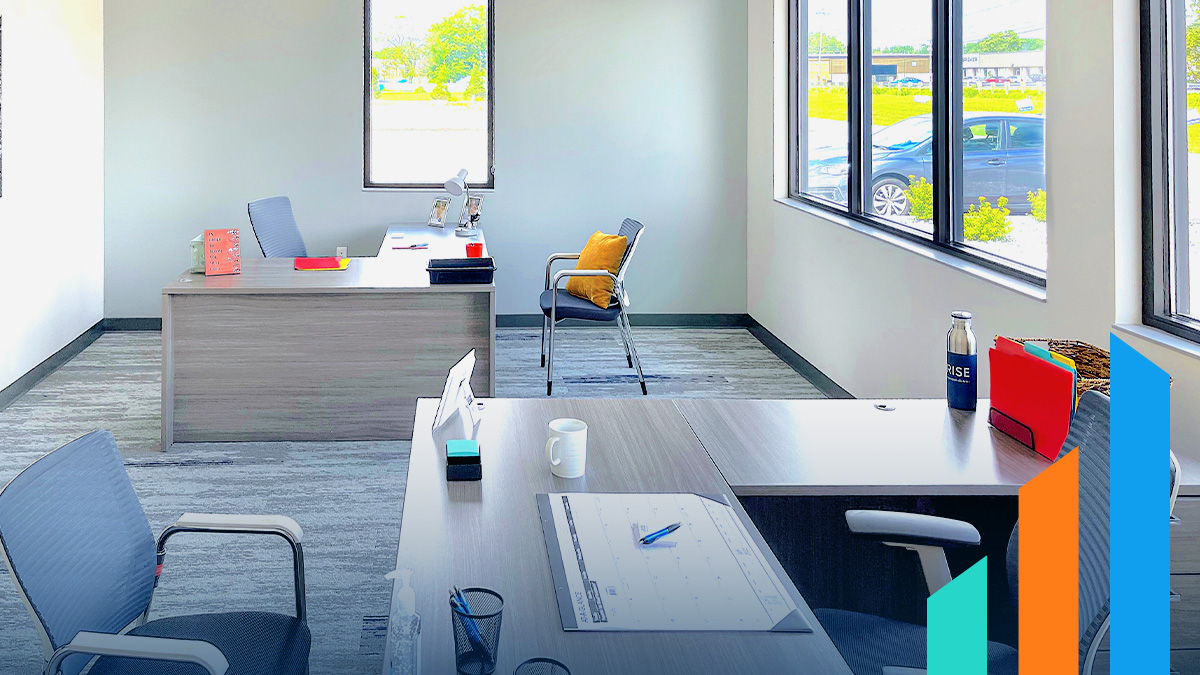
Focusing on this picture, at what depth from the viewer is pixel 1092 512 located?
194 cm

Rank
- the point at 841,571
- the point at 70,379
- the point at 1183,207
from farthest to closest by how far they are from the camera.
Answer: the point at 70,379 → the point at 1183,207 → the point at 841,571

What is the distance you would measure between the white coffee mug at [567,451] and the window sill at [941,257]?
6.66 ft

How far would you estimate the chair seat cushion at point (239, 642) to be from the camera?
2.15m

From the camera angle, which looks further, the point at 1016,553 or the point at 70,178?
the point at 70,178

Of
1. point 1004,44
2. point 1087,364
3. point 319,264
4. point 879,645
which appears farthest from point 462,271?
point 879,645

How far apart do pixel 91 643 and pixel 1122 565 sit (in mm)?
1617

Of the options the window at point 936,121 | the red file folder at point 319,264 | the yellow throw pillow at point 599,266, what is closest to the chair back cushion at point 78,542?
the window at point 936,121

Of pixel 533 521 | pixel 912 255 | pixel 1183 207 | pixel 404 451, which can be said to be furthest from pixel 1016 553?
pixel 404 451

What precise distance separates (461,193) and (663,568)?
5.38m

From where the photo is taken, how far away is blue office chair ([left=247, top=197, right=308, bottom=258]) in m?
6.40

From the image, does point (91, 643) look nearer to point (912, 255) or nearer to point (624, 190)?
point (912, 255)

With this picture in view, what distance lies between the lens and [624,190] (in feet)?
26.6

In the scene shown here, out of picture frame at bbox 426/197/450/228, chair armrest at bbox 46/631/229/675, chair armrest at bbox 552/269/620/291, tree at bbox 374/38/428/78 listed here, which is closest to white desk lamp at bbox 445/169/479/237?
picture frame at bbox 426/197/450/228

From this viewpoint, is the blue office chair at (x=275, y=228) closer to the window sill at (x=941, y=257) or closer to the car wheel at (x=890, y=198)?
the window sill at (x=941, y=257)
